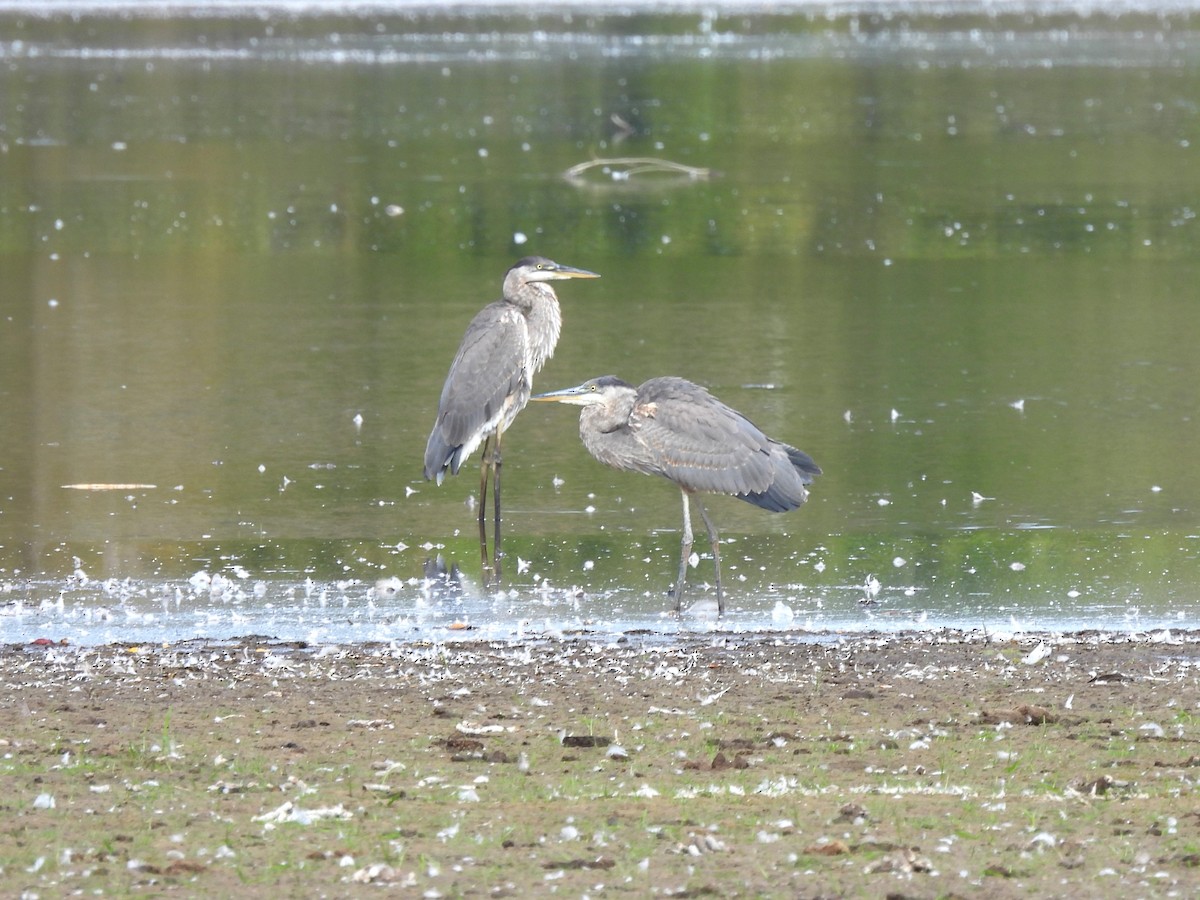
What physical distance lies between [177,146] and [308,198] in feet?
20.9

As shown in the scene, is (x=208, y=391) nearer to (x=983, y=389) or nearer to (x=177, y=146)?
(x=983, y=389)

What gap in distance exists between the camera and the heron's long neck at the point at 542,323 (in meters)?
11.8

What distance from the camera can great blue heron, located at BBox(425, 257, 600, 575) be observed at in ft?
36.8

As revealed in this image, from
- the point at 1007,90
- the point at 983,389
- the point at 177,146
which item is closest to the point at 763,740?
the point at 983,389

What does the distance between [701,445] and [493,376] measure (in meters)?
1.88

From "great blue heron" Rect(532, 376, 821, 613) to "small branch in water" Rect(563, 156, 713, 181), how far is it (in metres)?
17.2

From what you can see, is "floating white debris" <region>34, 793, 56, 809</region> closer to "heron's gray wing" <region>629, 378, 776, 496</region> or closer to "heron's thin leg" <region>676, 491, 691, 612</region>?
"heron's thin leg" <region>676, 491, 691, 612</region>

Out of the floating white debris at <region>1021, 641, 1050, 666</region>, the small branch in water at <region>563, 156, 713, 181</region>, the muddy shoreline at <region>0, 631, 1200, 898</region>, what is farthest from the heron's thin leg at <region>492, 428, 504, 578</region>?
the small branch in water at <region>563, 156, 713, 181</region>

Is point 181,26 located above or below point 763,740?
above

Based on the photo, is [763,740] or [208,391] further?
[208,391]

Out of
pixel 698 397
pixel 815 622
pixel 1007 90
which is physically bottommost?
pixel 815 622

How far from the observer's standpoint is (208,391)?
49.8 feet

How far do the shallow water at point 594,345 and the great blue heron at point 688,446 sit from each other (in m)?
0.50

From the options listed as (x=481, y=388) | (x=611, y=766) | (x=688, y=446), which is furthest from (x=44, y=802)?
(x=481, y=388)
